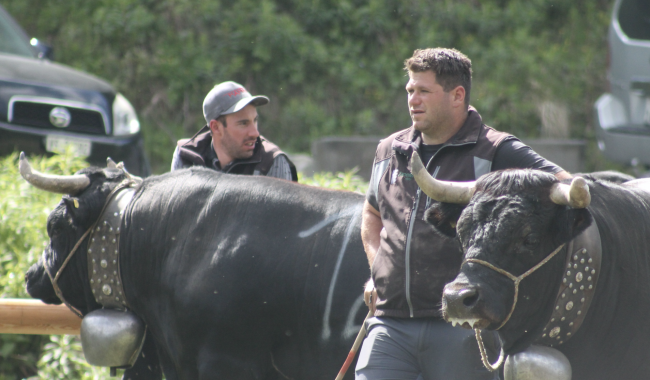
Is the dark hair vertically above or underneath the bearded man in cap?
above

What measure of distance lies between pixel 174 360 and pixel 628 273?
2185 millimetres

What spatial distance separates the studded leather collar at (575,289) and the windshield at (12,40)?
22.8 feet

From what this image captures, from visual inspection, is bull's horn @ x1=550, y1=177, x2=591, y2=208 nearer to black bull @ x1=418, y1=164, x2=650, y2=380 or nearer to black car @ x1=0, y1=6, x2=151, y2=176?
black bull @ x1=418, y1=164, x2=650, y2=380

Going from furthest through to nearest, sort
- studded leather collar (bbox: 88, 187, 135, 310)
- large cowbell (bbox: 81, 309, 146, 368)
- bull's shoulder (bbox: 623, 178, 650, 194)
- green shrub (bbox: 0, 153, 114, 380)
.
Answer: green shrub (bbox: 0, 153, 114, 380) < studded leather collar (bbox: 88, 187, 135, 310) < large cowbell (bbox: 81, 309, 146, 368) < bull's shoulder (bbox: 623, 178, 650, 194)

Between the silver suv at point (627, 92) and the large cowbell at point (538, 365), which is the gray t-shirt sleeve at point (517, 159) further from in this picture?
the silver suv at point (627, 92)

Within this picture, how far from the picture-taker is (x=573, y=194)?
267 cm

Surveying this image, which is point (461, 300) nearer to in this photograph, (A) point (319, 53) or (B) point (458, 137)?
(B) point (458, 137)

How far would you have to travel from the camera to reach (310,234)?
12.2 feet

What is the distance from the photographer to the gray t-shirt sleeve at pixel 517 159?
3.04 metres

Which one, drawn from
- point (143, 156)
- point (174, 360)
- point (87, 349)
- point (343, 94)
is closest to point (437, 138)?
point (174, 360)

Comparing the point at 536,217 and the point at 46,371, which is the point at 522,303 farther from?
the point at 46,371

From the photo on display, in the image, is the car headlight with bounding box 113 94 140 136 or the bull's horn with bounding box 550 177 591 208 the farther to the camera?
the car headlight with bounding box 113 94 140 136

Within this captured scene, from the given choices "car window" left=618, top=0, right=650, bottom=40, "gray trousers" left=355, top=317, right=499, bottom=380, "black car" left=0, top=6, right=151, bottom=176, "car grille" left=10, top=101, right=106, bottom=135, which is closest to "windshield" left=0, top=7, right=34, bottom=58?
"black car" left=0, top=6, right=151, bottom=176

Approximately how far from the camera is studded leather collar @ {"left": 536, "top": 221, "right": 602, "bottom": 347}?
287 centimetres
